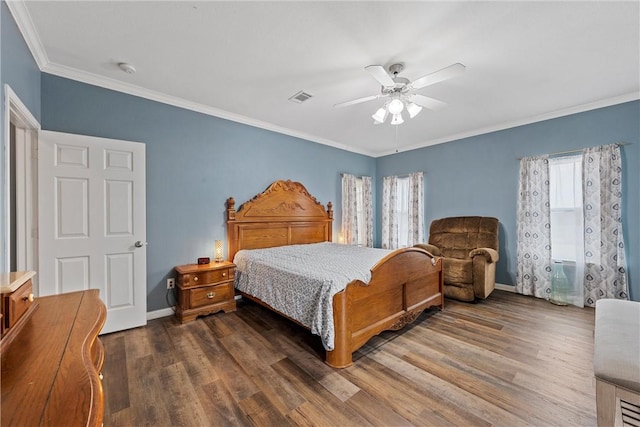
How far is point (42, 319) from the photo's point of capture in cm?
113

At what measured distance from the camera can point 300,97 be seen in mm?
3168

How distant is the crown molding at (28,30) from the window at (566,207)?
572cm

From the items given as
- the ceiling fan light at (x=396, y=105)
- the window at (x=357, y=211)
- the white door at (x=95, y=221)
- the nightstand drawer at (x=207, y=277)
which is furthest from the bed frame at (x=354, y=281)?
the ceiling fan light at (x=396, y=105)

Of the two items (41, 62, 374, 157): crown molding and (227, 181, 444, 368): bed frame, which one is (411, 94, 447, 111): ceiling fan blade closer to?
(227, 181, 444, 368): bed frame

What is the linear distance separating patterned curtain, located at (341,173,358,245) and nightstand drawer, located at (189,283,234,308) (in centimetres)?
264

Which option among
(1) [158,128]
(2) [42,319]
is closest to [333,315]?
(2) [42,319]

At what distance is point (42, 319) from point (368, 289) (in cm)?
200

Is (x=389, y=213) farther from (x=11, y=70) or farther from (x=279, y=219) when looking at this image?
(x=11, y=70)

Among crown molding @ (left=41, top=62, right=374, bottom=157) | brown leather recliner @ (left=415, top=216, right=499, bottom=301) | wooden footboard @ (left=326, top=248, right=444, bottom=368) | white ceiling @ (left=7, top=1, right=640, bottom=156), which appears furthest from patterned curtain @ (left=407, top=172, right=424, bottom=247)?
crown molding @ (left=41, top=62, right=374, bottom=157)

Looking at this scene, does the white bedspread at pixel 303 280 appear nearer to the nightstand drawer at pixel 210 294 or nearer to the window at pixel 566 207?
the nightstand drawer at pixel 210 294

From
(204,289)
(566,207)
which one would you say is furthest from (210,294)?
(566,207)

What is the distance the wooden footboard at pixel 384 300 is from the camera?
2.08 metres

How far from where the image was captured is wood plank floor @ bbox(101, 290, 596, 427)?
1601mm

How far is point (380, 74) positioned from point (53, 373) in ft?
8.00
